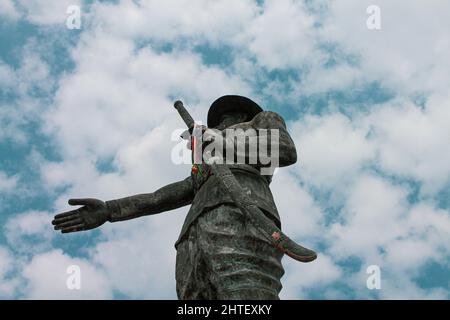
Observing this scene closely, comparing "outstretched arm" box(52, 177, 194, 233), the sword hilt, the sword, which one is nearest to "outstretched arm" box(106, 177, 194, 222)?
"outstretched arm" box(52, 177, 194, 233)

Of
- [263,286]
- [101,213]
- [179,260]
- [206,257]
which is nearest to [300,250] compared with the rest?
[263,286]

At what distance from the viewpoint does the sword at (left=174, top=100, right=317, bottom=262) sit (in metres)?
7.13

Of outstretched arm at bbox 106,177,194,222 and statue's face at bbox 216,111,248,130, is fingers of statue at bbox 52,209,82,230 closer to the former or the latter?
outstretched arm at bbox 106,177,194,222

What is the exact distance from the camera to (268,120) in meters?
9.14

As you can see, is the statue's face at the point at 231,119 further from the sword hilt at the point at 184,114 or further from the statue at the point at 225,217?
the sword hilt at the point at 184,114

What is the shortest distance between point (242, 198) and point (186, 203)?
1.80 m

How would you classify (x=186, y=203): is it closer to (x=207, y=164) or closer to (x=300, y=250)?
(x=207, y=164)

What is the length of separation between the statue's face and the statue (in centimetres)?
1

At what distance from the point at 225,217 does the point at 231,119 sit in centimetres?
209

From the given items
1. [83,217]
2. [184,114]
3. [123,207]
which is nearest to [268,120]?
[184,114]

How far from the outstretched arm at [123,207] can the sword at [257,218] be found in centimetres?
111

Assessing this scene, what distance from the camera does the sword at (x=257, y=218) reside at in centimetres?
713

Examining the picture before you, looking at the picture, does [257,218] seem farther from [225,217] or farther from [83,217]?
[83,217]

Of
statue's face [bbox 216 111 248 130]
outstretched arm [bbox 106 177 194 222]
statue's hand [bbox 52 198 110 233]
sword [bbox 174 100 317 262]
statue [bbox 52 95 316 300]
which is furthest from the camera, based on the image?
statue's face [bbox 216 111 248 130]
